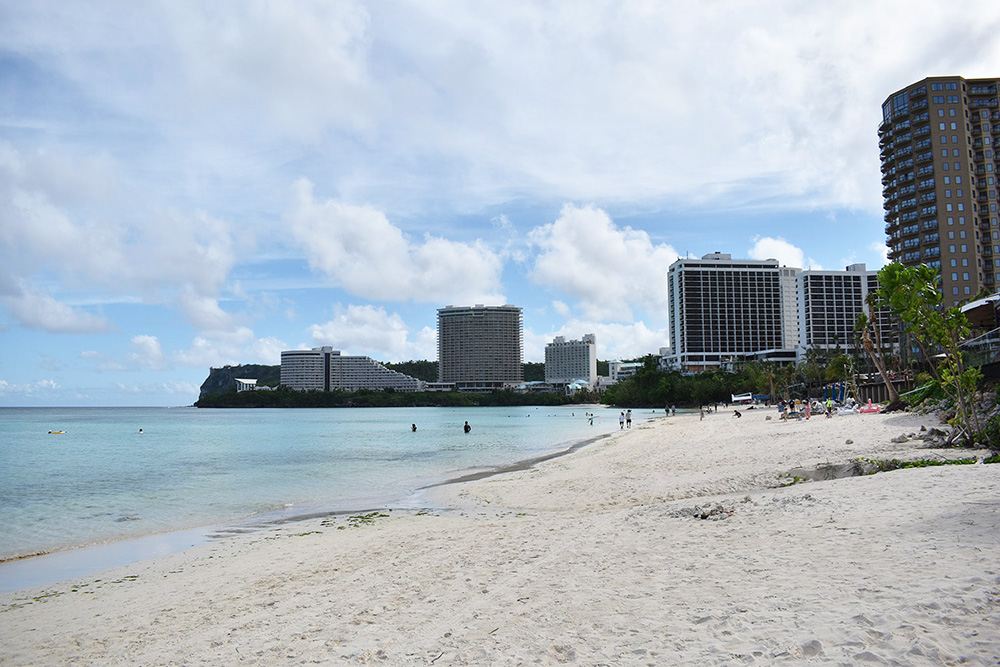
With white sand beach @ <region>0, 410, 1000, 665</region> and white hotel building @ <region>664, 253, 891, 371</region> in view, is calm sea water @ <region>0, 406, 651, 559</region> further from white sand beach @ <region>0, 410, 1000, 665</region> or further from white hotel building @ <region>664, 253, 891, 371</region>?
white hotel building @ <region>664, 253, 891, 371</region>

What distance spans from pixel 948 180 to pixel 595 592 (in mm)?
103201

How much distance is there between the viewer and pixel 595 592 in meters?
6.66

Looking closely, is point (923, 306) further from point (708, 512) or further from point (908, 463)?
point (708, 512)

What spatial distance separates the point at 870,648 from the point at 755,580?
1.86 m

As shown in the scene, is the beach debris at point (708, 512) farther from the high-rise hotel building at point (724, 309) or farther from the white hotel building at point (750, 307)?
the high-rise hotel building at point (724, 309)

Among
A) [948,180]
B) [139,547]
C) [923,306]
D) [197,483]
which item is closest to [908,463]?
[923,306]

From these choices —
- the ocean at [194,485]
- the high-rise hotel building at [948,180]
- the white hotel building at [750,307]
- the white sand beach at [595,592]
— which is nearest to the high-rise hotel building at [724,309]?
the white hotel building at [750,307]

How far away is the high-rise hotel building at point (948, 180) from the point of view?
84.2 metres

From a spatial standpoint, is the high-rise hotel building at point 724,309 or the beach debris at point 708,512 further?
the high-rise hotel building at point 724,309

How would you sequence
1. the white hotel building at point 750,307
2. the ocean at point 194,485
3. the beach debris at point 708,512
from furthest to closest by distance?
the white hotel building at point 750,307
the ocean at point 194,485
the beach debris at point 708,512

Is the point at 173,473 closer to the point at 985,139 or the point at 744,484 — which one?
the point at 744,484

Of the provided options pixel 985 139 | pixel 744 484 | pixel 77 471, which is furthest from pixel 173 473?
pixel 985 139

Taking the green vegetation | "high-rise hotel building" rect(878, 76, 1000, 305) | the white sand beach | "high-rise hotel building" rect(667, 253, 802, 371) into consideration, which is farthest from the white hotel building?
the white sand beach

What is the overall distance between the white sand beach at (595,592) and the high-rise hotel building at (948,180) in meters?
89.9
